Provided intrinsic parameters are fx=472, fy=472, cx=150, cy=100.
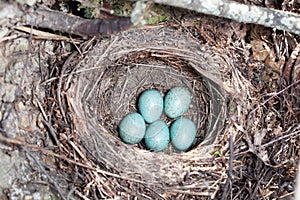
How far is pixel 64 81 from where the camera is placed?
108 inches

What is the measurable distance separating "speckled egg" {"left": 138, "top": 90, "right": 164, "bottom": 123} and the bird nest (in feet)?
0.55

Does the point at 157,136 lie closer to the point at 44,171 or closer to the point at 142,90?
the point at 142,90

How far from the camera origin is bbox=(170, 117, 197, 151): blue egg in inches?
123

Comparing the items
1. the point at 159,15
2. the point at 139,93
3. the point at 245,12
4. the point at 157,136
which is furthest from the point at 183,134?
the point at 245,12

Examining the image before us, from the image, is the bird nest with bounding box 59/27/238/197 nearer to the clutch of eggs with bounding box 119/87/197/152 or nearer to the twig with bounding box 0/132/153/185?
the twig with bounding box 0/132/153/185

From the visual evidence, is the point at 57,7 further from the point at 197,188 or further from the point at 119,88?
the point at 197,188

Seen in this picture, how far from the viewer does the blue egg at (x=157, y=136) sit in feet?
10.2

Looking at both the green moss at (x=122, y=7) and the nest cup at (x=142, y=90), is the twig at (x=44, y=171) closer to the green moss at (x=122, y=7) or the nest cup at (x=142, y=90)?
the nest cup at (x=142, y=90)

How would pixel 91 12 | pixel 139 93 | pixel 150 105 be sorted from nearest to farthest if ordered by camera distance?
pixel 91 12, pixel 150 105, pixel 139 93

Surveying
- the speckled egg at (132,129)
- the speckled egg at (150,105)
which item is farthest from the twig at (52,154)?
the speckled egg at (150,105)

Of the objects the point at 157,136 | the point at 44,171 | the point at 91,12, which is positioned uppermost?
the point at 91,12

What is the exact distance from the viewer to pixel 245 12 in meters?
2.64

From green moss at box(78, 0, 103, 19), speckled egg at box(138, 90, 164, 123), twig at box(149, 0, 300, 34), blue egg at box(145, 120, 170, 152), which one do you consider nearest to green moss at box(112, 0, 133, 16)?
green moss at box(78, 0, 103, 19)

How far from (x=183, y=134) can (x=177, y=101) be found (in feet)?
0.75
